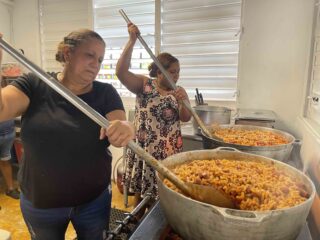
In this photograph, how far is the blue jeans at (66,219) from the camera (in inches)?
37.5

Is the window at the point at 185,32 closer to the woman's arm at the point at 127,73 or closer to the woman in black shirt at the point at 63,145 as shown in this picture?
the woman's arm at the point at 127,73

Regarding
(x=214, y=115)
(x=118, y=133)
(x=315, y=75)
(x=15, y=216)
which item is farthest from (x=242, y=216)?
(x=15, y=216)

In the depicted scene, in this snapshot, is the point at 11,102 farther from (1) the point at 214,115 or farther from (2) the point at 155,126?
(1) the point at 214,115

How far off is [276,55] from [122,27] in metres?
1.66

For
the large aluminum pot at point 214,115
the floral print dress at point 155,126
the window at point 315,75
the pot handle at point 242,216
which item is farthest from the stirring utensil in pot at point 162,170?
the window at point 315,75

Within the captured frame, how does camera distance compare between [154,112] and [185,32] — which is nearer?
A: [154,112]

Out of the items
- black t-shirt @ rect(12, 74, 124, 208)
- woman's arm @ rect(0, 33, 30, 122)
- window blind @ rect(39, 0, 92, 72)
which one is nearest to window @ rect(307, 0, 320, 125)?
black t-shirt @ rect(12, 74, 124, 208)

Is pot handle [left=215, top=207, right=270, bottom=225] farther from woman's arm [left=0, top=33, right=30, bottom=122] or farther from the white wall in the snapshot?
the white wall

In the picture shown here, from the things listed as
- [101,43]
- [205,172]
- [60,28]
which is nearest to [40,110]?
[101,43]

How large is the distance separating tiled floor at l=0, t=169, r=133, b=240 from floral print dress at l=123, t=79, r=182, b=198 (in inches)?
36.4

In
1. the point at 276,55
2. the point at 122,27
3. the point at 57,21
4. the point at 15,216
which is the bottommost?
the point at 15,216

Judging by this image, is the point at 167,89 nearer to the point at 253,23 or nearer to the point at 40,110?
the point at 40,110

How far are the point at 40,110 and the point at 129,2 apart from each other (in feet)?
6.75

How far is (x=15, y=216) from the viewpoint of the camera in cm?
214
